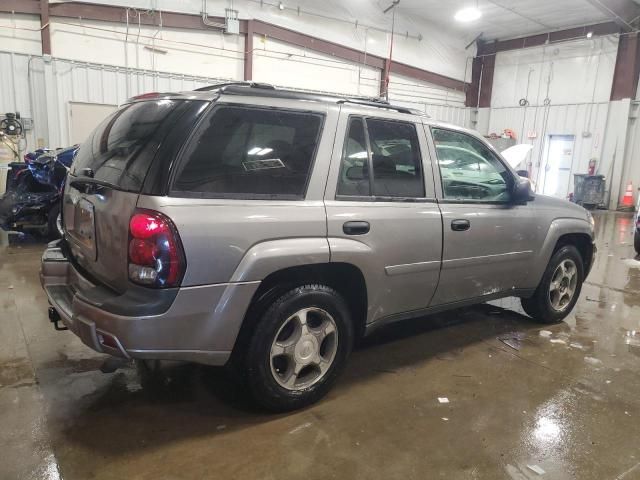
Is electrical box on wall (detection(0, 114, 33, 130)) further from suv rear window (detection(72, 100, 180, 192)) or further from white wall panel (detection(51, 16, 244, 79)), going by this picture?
suv rear window (detection(72, 100, 180, 192))

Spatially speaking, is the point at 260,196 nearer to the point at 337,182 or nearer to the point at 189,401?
the point at 337,182

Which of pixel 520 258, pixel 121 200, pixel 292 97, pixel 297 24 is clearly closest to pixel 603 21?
pixel 297 24

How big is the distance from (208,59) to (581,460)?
35.9 feet

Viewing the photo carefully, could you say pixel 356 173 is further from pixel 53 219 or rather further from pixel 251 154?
pixel 53 219

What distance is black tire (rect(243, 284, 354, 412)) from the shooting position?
7.70ft

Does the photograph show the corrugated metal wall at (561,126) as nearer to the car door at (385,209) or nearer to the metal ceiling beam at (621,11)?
the metal ceiling beam at (621,11)

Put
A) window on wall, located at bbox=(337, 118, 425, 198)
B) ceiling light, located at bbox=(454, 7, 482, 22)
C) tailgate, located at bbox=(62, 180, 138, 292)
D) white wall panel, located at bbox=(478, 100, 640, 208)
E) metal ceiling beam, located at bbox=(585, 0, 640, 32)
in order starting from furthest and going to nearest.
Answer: white wall panel, located at bbox=(478, 100, 640, 208) → ceiling light, located at bbox=(454, 7, 482, 22) → metal ceiling beam, located at bbox=(585, 0, 640, 32) → window on wall, located at bbox=(337, 118, 425, 198) → tailgate, located at bbox=(62, 180, 138, 292)

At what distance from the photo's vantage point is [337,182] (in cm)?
257

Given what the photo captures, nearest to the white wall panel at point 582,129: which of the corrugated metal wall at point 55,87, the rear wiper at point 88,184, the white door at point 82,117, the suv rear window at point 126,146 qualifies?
the corrugated metal wall at point 55,87

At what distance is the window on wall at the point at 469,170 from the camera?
315 centimetres

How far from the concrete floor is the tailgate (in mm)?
787

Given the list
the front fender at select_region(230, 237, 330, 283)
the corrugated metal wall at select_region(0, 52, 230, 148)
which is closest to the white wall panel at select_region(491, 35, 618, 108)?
the corrugated metal wall at select_region(0, 52, 230, 148)

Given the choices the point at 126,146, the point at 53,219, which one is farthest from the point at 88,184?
the point at 53,219

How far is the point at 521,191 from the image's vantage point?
3496 millimetres
